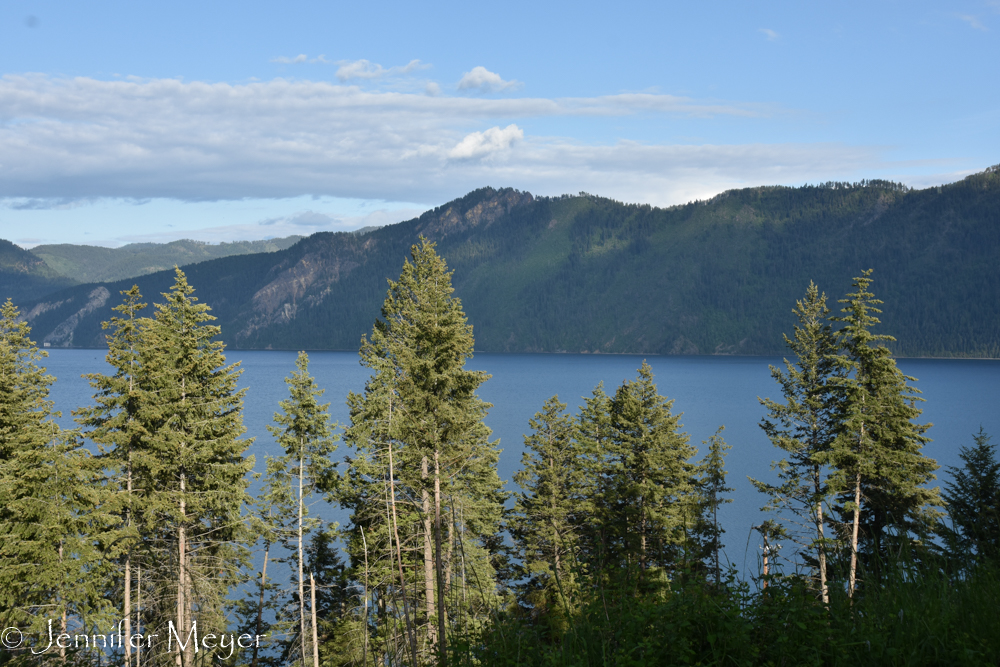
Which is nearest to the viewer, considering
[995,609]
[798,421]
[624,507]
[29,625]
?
[995,609]

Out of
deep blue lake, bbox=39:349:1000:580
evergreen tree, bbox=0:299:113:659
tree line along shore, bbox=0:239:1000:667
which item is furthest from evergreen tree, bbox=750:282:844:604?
evergreen tree, bbox=0:299:113:659

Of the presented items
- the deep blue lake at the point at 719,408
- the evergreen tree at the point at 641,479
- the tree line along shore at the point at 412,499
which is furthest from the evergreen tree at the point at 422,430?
the deep blue lake at the point at 719,408

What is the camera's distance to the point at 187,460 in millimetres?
20031

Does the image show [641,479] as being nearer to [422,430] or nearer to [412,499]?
[412,499]

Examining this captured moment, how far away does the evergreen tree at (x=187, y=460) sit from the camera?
19922 mm

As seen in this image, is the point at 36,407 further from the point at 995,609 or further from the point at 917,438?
the point at 917,438

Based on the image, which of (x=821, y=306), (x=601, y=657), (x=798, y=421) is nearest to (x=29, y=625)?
(x=601, y=657)

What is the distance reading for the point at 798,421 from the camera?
86.3ft

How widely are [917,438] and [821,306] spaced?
590cm

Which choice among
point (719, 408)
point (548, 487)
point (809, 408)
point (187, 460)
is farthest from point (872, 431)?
point (719, 408)

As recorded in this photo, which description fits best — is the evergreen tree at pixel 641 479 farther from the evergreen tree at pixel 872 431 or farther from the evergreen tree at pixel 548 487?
the evergreen tree at pixel 872 431

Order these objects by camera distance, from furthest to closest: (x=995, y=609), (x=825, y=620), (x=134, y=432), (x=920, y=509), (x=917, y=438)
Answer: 1. (x=917, y=438)
2. (x=920, y=509)
3. (x=134, y=432)
4. (x=825, y=620)
5. (x=995, y=609)

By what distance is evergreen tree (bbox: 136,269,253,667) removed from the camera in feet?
65.4

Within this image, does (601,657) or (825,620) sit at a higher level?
(825,620)
